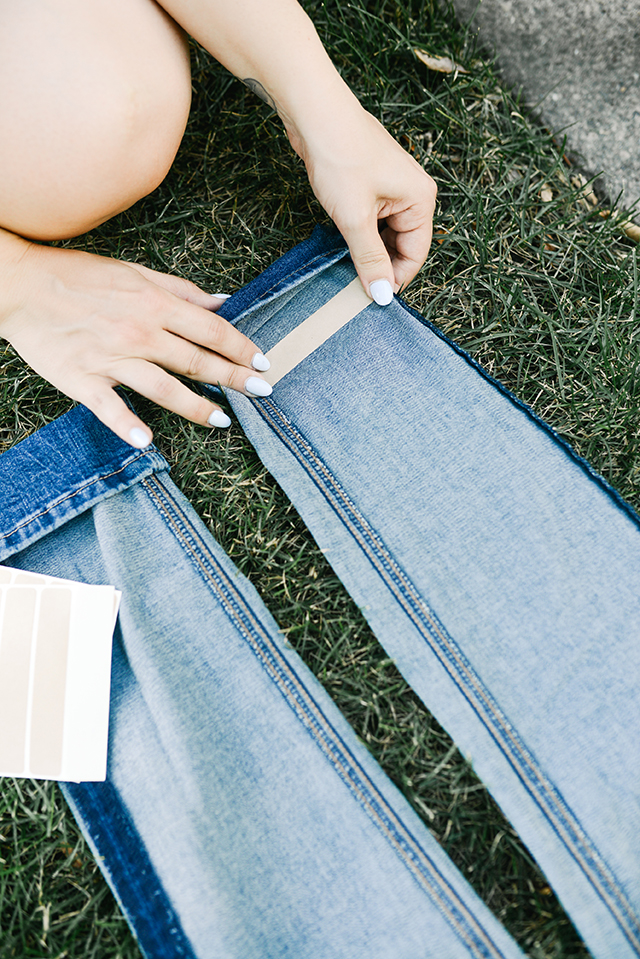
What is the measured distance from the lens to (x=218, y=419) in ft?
3.55

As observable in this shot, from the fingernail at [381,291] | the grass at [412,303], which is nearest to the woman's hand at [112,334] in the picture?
the grass at [412,303]

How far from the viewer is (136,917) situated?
88 centimetres

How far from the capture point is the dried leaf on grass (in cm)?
129

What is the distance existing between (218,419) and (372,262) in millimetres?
383

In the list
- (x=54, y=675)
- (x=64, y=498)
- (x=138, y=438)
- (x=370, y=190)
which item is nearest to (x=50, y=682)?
(x=54, y=675)

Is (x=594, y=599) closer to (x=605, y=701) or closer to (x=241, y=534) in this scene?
(x=605, y=701)

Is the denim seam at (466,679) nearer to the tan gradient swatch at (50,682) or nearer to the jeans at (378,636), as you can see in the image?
the jeans at (378,636)

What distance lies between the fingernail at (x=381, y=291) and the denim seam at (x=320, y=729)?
50cm

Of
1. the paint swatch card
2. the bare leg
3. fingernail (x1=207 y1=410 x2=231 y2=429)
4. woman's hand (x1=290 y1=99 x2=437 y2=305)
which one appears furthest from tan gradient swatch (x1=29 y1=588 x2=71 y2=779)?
woman's hand (x1=290 y1=99 x2=437 y2=305)

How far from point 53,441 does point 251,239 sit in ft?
1.90

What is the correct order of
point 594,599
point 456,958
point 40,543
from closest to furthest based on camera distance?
point 456,958 < point 594,599 < point 40,543

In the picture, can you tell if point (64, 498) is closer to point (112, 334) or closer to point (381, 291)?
point (112, 334)

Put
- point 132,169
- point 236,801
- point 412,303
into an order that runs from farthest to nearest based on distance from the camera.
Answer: point 412,303, point 132,169, point 236,801

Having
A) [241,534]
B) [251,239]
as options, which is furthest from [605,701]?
[251,239]
